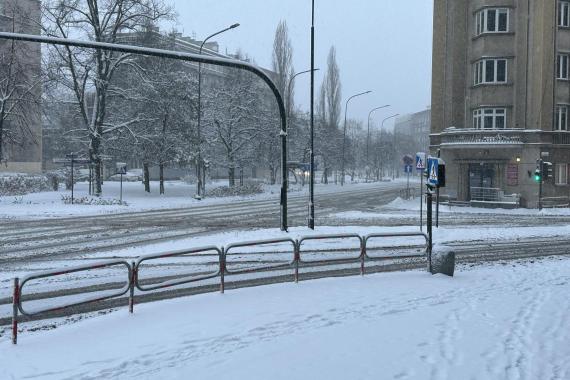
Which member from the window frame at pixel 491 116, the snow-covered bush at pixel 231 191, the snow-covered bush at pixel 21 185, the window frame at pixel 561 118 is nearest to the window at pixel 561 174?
the window frame at pixel 561 118

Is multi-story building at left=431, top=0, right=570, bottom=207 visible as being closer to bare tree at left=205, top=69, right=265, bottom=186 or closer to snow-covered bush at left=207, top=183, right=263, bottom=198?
snow-covered bush at left=207, top=183, right=263, bottom=198

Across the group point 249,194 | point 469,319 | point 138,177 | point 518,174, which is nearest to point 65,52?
point 249,194

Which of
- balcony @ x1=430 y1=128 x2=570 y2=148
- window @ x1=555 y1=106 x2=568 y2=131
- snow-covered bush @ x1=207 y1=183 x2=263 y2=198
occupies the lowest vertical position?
snow-covered bush @ x1=207 y1=183 x2=263 y2=198

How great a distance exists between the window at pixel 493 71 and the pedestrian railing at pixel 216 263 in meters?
22.2

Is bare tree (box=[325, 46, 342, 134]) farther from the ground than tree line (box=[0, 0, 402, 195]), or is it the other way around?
bare tree (box=[325, 46, 342, 134])

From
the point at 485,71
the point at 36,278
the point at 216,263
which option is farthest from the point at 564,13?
the point at 36,278

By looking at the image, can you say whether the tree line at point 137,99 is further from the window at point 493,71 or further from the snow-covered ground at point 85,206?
the window at point 493,71

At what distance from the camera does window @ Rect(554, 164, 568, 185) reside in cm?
3391

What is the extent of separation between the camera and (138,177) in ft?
232

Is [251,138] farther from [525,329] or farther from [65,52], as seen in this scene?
[525,329]

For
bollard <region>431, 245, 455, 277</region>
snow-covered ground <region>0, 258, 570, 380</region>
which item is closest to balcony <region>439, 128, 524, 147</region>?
bollard <region>431, 245, 455, 277</region>

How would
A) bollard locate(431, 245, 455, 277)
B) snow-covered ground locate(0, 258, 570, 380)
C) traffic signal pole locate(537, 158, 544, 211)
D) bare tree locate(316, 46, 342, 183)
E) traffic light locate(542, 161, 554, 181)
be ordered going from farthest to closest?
bare tree locate(316, 46, 342, 183) < traffic signal pole locate(537, 158, 544, 211) < traffic light locate(542, 161, 554, 181) < bollard locate(431, 245, 455, 277) < snow-covered ground locate(0, 258, 570, 380)

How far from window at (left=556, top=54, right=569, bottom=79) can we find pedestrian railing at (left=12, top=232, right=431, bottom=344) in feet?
78.1

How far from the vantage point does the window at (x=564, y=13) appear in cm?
3416
